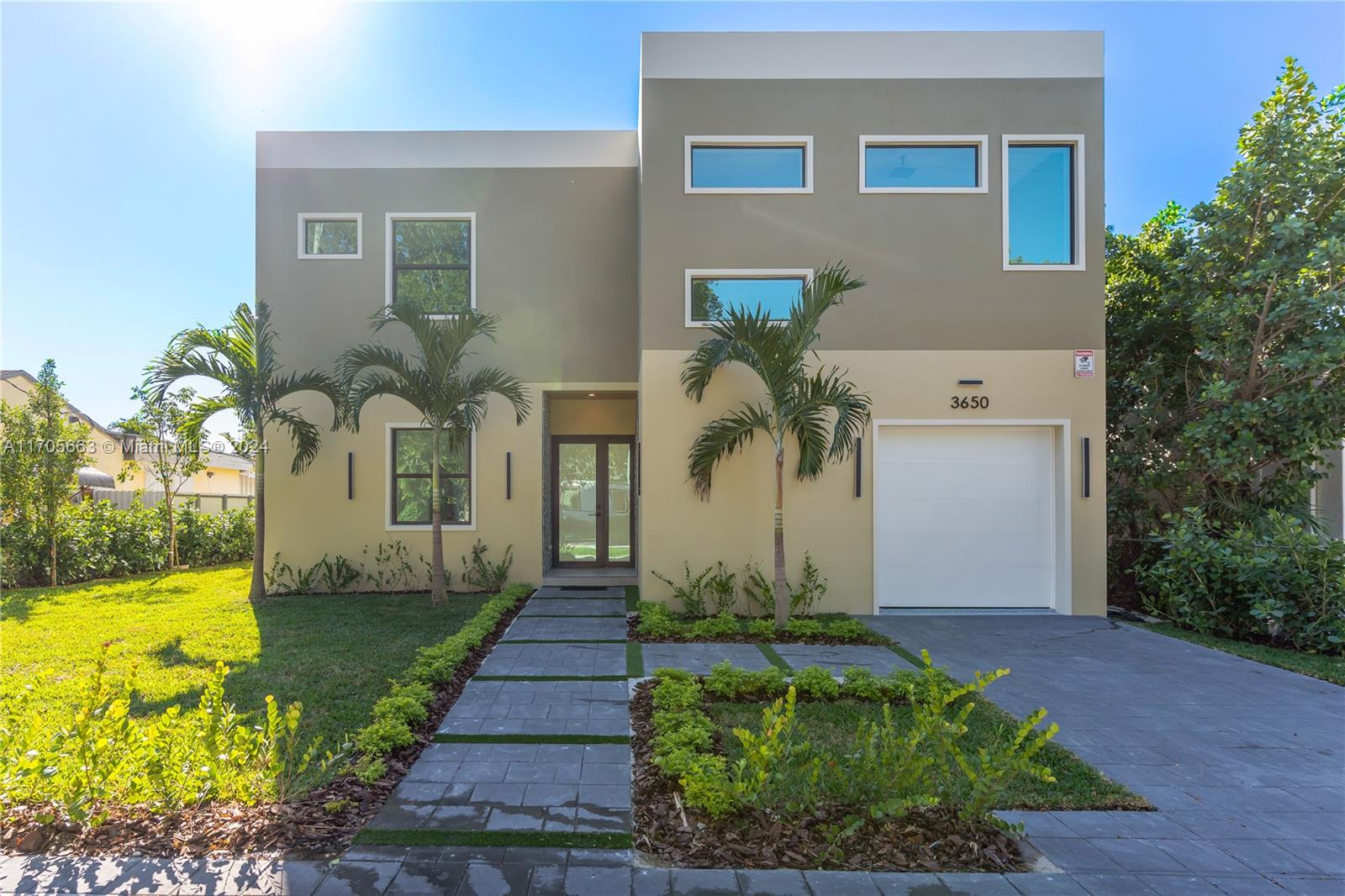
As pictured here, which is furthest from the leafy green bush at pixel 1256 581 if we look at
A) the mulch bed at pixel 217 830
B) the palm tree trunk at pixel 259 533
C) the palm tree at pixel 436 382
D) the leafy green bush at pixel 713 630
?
the palm tree trunk at pixel 259 533

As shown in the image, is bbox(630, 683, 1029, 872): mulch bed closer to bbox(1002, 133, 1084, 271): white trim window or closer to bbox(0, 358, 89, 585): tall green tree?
bbox(1002, 133, 1084, 271): white trim window

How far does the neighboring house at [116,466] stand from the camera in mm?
12328

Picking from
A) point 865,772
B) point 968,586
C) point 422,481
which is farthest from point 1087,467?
point 422,481

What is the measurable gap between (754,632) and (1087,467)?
4746 millimetres

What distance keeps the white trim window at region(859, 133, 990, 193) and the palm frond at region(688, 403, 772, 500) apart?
3310 millimetres

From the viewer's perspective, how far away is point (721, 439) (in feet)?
24.1

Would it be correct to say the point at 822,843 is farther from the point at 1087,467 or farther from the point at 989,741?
the point at 1087,467

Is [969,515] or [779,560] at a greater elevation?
[969,515]

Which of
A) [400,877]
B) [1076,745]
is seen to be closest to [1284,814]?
[1076,745]

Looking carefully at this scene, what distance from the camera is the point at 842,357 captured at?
25.4ft

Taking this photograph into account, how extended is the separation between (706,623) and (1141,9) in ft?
29.6

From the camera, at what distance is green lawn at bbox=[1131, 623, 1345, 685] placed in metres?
5.59

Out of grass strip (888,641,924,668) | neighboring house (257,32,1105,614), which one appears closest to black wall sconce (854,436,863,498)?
neighboring house (257,32,1105,614)

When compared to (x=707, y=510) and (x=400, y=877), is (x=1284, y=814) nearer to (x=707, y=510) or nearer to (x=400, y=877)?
(x=400, y=877)
